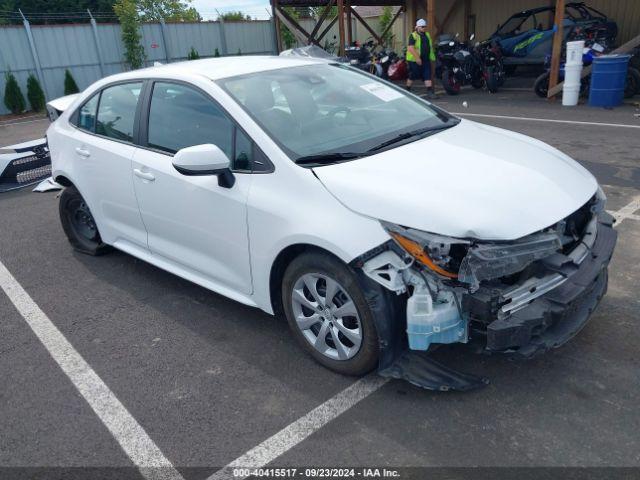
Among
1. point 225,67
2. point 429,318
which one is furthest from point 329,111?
point 429,318

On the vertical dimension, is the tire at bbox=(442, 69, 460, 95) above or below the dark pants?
below

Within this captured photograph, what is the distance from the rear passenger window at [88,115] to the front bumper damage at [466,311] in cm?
302

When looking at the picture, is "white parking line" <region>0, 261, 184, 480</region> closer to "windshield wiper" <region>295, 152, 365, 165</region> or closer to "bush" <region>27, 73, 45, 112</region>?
"windshield wiper" <region>295, 152, 365, 165</region>

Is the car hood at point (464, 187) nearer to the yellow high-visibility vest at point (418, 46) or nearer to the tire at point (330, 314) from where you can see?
the tire at point (330, 314)

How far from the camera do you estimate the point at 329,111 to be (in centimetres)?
359

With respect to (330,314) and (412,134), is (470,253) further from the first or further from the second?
(412,134)

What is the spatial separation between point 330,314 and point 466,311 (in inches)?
29.0

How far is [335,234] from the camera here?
277 centimetres

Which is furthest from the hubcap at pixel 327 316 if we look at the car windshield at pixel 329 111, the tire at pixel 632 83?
the tire at pixel 632 83

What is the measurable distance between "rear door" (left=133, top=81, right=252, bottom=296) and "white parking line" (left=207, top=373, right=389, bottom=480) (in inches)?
35.6

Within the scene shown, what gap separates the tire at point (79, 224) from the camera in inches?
198

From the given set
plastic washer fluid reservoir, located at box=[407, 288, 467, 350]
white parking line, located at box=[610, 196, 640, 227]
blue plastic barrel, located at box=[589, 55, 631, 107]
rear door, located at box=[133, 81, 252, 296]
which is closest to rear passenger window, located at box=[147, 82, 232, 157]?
rear door, located at box=[133, 81, 252, 296]

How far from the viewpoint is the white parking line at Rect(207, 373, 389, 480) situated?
8.42 ft

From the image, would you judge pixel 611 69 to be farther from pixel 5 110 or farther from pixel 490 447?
pixel 5 110
